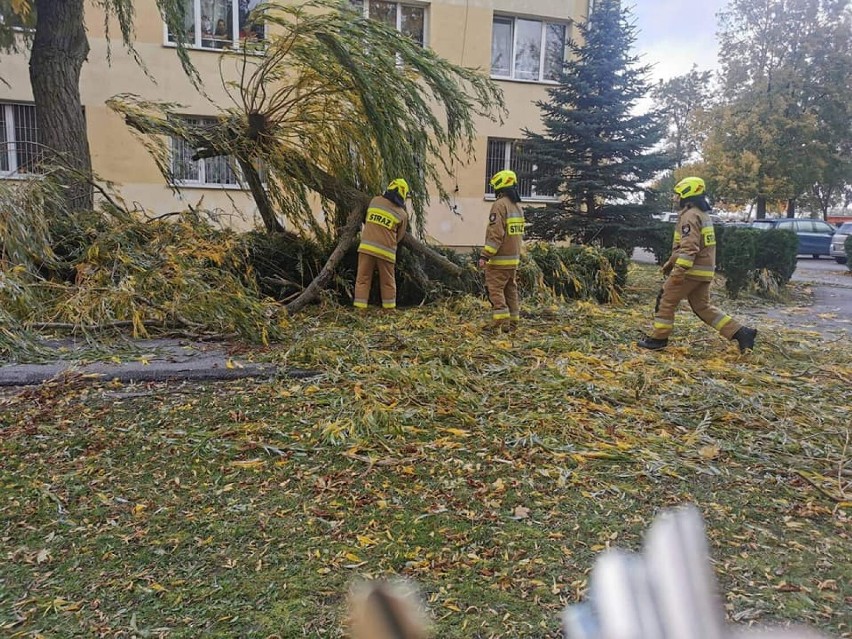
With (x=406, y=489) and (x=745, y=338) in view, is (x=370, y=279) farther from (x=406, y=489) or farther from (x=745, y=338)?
(x=406, y=489)

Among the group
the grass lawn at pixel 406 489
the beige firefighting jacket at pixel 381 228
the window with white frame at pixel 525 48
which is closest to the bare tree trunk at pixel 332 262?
the beige firefighting jacket at pixel 381 228

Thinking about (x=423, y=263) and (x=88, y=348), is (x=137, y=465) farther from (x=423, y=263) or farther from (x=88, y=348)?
(x=423, y=263)

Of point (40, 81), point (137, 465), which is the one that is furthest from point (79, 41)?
point (137, 465)

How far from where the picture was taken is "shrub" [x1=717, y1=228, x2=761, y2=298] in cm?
1073

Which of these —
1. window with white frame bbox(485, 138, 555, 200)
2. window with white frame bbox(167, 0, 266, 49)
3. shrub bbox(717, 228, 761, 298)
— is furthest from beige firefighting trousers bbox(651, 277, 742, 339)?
window with white frame bbox(167, 0, 266, 49)

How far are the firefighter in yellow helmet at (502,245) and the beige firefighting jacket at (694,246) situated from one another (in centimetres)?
170

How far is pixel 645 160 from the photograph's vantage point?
14.3 meters

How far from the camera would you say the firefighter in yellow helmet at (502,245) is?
711cm

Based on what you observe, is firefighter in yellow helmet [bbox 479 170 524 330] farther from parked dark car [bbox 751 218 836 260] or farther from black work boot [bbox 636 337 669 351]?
parked dark car [bbox 751 218 836 260]

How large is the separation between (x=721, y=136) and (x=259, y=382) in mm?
30939

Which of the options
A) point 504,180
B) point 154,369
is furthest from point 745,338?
point 154,369

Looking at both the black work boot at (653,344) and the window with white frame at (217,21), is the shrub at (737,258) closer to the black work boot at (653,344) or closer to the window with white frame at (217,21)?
the black work boot at (653,344)

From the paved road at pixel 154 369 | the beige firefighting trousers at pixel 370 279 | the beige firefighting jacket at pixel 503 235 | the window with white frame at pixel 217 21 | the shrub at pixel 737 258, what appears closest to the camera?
the paved road at pixel 154 369

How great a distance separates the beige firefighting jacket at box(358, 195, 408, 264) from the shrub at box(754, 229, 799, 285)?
7.33 m
